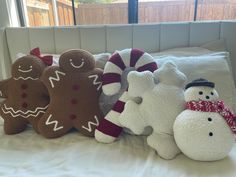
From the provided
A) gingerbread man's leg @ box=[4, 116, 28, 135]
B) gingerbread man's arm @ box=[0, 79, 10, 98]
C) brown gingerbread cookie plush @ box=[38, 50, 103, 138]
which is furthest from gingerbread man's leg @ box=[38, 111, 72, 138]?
gingerbread man's arm @ box=[0, 79, 10, 98]

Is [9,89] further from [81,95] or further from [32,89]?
[81,95]

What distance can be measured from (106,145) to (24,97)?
46cm

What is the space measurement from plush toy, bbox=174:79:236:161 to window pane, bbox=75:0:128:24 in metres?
0.98

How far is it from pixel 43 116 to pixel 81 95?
207 mm

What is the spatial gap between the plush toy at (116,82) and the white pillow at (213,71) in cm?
15

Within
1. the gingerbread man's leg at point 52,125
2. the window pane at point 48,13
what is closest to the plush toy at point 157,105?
the gingerbread man's leg at point 52,125

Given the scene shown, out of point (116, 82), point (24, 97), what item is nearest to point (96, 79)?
point (116, 82)

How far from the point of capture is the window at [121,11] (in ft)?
5.06

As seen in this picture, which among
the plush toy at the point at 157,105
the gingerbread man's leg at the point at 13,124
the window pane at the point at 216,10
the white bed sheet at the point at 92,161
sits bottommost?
the white bed sheet at the point at 92,161

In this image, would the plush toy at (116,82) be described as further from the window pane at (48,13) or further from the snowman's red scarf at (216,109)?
the window pane at (48,13)

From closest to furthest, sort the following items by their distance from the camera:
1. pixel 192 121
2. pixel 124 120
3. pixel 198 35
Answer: pixel 192 121
pixel 124 120
pixel 198 35

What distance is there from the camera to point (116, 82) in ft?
3.29

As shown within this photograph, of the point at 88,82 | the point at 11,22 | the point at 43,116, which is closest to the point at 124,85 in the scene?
the point at 88,82

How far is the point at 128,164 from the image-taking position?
2.75ft
